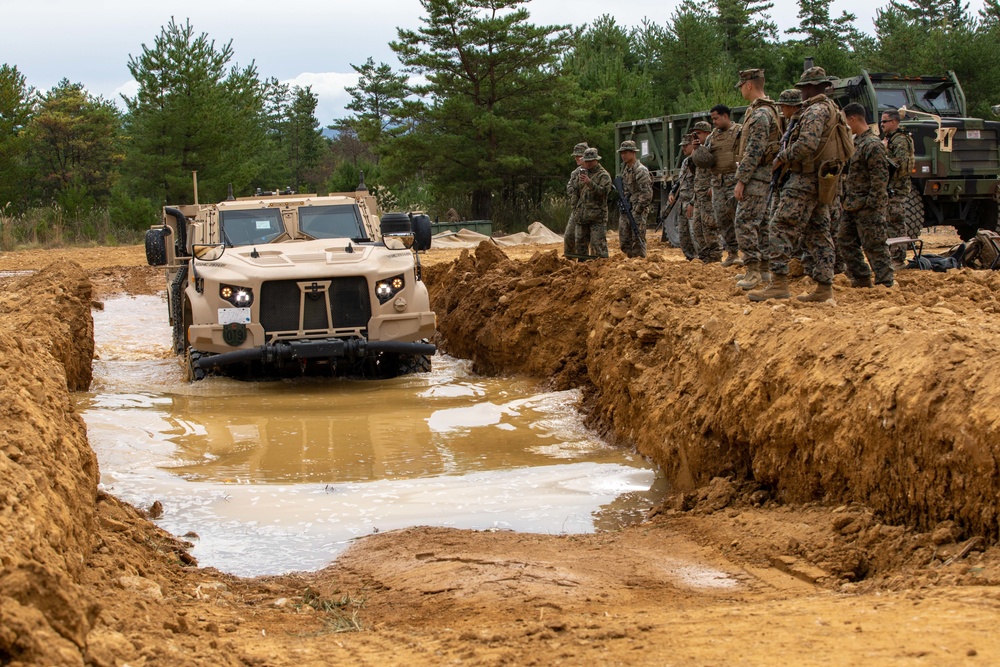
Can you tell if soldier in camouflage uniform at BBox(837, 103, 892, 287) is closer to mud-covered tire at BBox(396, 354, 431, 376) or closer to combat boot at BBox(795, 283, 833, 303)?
combat boot at BBox(795, 283, 833, 303)

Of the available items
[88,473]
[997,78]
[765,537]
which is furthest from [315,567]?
[997,78]

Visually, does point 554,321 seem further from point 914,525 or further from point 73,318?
point 914,525

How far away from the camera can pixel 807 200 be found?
25.7 ft

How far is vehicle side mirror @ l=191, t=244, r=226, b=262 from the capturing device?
32.5 ft

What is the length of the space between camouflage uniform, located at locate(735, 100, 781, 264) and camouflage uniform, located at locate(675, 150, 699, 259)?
288 centimetres

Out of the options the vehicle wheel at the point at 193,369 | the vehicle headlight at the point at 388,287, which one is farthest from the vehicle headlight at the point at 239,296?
the vehicle headlight at the point at 388,287

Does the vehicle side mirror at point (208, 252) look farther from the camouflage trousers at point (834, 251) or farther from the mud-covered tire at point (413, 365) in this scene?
the camouflage trousers at point (834, 251)

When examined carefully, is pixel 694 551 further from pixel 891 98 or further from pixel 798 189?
pixel 891 98

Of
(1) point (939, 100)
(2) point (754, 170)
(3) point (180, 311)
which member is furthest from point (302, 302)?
(1) point (939, 100)

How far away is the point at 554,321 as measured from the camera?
1059cm

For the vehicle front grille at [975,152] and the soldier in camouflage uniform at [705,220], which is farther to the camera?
the vehicle front grille at [975,152]

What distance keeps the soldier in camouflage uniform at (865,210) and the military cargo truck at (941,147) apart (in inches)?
198

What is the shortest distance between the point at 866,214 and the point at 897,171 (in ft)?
5.87

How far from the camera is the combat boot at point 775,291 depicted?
25.5ft
